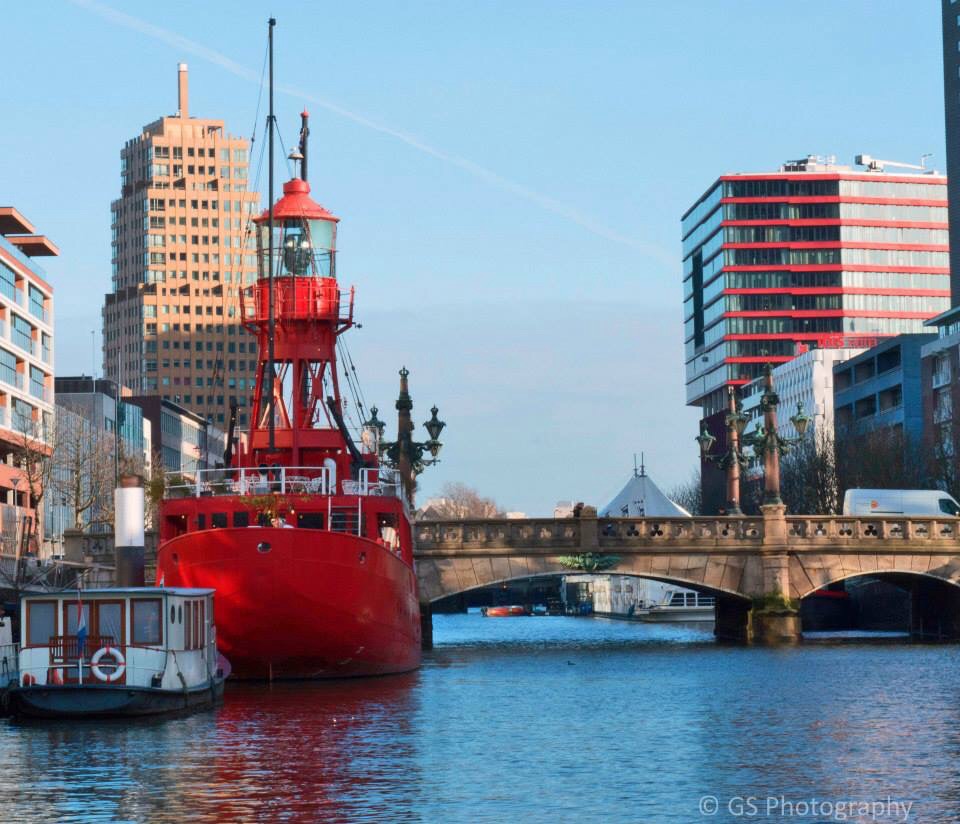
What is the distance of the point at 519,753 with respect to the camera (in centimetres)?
4450

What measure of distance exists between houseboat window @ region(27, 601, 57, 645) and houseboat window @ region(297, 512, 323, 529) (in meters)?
12.5

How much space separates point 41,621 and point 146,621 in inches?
105

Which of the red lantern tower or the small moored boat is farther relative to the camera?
the red lantern tower

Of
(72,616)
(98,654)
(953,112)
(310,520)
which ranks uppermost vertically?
(953,112)

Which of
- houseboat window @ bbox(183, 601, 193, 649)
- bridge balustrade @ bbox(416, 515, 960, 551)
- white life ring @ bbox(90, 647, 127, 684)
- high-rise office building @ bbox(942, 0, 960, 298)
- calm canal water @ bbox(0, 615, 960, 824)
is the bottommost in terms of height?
calm canal water @ bbox(0, 615, 960, 824)

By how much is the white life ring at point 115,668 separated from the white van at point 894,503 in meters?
61.2

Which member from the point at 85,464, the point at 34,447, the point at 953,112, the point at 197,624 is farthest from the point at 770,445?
the point at 953,112

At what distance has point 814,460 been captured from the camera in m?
137

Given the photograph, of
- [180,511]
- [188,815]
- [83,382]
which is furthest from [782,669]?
[83,382]

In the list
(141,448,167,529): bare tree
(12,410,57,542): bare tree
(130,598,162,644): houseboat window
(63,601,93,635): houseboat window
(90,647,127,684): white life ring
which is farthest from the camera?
(12,410,57,542): bare tree

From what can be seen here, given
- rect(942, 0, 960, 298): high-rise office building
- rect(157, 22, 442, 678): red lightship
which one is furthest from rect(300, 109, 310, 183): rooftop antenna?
rect(942, 0, 960, 298): high-rise office building

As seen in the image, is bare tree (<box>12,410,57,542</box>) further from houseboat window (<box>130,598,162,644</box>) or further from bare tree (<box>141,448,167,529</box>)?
houseboat window (<box>130,598,162,644</box>)

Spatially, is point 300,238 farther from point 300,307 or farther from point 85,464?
point 85,464

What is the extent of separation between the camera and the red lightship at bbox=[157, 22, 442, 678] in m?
59.0
